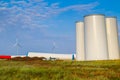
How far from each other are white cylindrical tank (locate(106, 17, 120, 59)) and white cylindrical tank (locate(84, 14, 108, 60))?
4209 millimetres

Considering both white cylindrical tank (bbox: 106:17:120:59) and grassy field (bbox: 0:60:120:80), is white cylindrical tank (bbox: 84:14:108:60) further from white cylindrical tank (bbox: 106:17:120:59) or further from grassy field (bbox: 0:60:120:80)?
grassy field (bbox: 0:60:120:80)

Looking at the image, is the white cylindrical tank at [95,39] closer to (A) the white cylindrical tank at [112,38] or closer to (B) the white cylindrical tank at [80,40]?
(A) the white cylindrical tank at [112,38]

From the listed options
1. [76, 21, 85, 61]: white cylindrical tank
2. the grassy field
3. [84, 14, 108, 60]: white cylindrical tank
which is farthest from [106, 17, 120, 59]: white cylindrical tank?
the grassy field

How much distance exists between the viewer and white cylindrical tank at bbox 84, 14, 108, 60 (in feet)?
214

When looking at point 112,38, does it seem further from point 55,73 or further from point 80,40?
point 55,73

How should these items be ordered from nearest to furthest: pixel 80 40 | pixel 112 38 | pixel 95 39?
pixel 95 39 → pixel 112 38 → pixel 80 40

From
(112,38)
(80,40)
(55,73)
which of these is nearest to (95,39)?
(112,38)

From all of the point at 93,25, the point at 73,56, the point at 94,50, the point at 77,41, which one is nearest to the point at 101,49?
the point at 94,50

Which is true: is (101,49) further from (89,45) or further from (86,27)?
(86,27)

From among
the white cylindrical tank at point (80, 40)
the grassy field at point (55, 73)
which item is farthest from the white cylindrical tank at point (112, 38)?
the grassy field at point (55, 73)

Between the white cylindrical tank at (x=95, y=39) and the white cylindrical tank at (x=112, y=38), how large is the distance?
13.8ft

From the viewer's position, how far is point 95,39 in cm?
6531

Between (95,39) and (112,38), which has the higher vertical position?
(112,38)

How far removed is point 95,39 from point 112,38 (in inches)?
312
